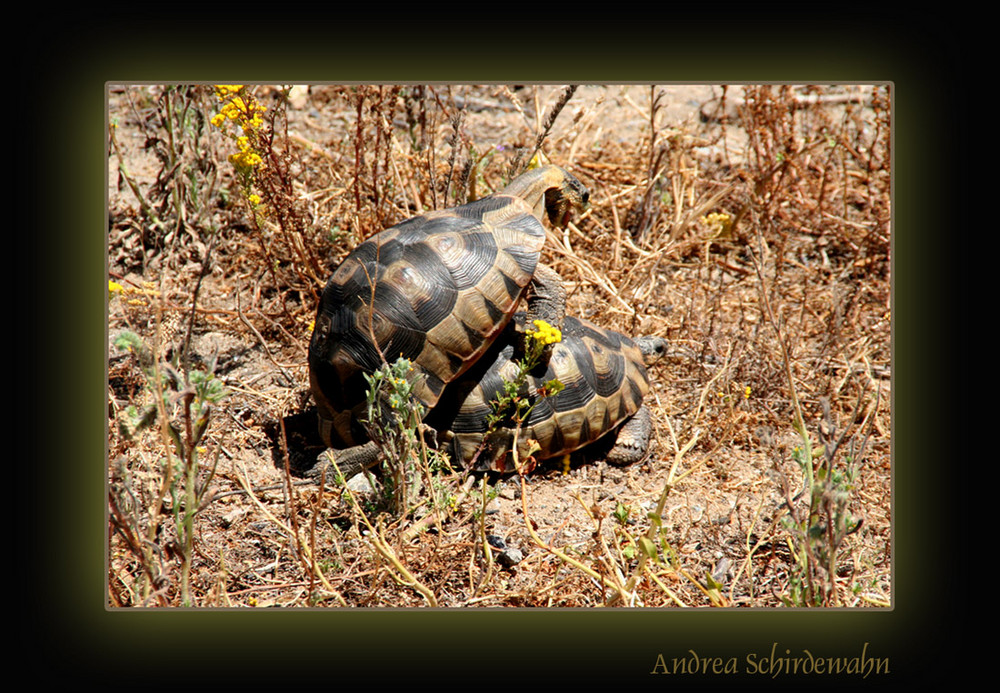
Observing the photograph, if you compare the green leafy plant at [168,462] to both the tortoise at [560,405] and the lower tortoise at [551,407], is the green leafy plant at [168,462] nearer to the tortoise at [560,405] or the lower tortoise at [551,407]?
the lower tortoise at [551,407]

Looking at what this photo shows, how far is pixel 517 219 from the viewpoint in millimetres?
4531

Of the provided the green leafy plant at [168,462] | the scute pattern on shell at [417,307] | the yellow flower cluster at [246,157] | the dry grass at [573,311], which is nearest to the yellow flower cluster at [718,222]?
the dry grass at [573,311]

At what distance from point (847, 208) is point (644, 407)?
2.61 metres

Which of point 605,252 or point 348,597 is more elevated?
point 605,252

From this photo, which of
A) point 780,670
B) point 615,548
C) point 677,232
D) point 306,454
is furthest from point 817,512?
point 677,232

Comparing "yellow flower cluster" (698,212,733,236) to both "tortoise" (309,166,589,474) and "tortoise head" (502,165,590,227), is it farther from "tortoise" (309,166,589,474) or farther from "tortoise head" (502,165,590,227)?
"tortoise" (309,166,589,474)

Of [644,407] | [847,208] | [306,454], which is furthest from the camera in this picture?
[847,208]

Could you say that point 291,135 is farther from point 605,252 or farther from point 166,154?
point 605,252

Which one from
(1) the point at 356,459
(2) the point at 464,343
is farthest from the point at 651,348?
(1) the point at 356,459

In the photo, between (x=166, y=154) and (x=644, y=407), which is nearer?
(x=644, y=407)

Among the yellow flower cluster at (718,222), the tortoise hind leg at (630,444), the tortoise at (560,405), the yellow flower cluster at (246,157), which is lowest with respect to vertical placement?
the tortoise hind leg at (630,444)

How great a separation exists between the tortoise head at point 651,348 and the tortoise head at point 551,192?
93cm

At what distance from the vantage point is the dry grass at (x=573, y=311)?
11.0ft
